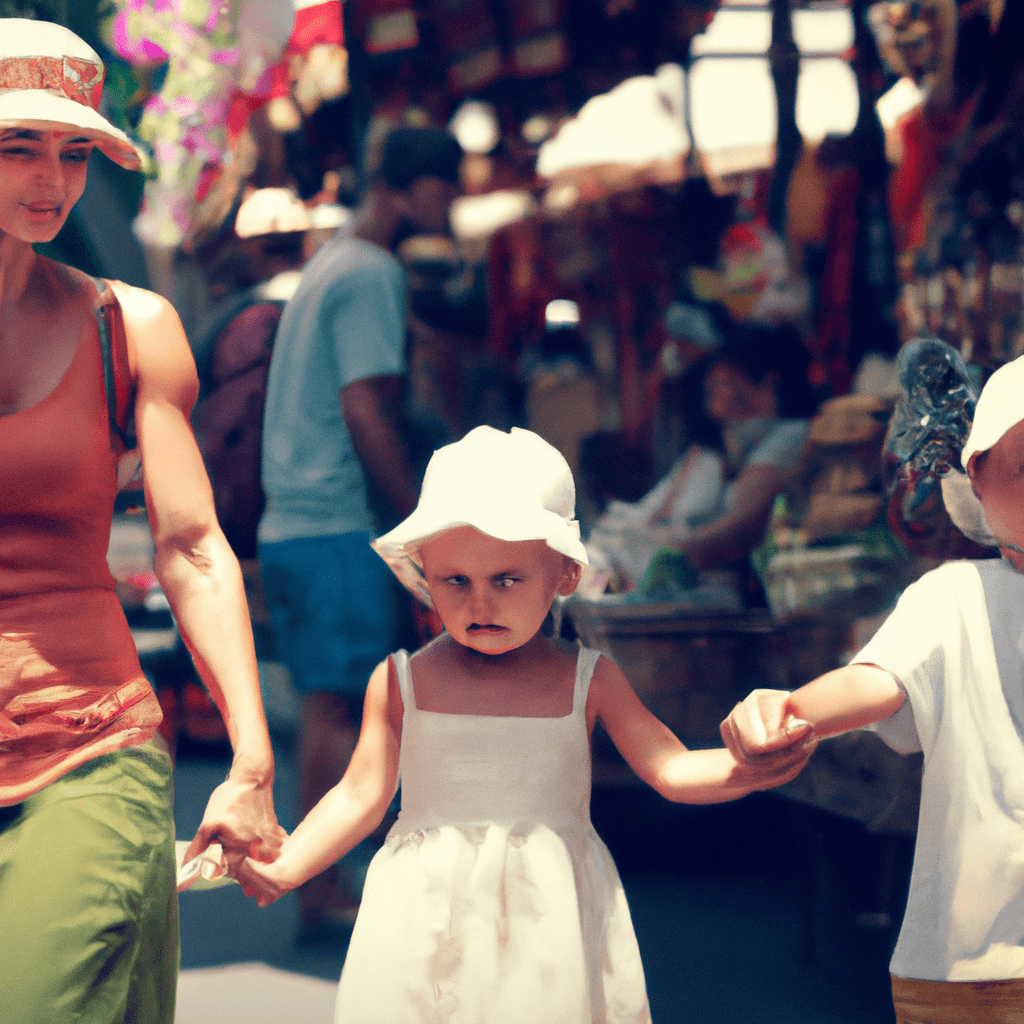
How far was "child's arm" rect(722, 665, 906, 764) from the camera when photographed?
79.5 inches

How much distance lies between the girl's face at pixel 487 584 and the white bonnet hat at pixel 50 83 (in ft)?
2.43

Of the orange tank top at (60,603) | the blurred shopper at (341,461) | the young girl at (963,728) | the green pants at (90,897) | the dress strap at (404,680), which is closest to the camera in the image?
the green pants at (90,897)

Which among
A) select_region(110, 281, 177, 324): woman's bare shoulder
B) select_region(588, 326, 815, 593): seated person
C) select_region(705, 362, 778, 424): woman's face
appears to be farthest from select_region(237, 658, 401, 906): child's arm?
select_region(705, 362, 778, 424): woman's face

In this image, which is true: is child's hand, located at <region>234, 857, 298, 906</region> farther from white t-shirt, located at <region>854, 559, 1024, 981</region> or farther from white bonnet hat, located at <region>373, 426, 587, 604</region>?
white t-shirt, located at <region>854, 559, 1024, 981</region>

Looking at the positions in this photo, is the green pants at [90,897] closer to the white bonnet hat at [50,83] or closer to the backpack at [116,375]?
the backpack at [116,375]

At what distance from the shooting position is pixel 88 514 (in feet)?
6.31

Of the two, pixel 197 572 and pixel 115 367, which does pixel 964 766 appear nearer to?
pixel 197 572

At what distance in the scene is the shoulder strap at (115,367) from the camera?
1.97 meters

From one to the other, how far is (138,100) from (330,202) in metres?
0.47

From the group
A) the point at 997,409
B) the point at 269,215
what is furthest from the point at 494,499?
the point at 269,215

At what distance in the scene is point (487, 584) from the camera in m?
2.12

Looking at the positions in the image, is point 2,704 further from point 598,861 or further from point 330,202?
point 330,202

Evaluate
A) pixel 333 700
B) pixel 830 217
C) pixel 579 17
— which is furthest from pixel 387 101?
pixel 333 700

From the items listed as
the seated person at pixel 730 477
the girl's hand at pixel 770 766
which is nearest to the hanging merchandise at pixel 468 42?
the seated person at pixel 730 477
